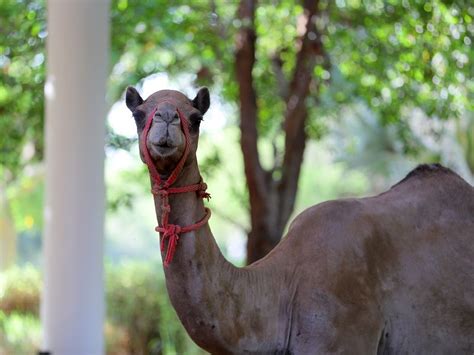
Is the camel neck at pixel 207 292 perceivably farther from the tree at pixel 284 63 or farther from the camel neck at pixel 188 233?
the tree at pixel 284 63

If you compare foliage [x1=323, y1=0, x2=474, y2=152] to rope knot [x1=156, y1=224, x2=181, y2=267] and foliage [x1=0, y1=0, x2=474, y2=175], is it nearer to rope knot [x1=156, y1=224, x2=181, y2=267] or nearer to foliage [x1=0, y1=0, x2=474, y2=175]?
foliage [x1=0, y1=0, x2=474, y2=175]

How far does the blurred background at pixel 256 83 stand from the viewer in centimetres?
764

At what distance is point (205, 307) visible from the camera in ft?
11.4

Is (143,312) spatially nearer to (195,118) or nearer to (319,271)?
(319,271)

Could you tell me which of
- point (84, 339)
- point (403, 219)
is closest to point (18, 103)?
point (84, 339)

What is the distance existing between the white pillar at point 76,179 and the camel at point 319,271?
11.4 ft

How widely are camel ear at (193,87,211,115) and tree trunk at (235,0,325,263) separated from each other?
159 inches

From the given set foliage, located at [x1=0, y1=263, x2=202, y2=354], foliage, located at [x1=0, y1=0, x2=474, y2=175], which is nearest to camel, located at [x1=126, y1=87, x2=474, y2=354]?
foliage, located at [x1=0, y1=0, x2=474, y2=175]

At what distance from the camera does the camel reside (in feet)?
11.3

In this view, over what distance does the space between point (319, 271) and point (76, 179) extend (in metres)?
3.78

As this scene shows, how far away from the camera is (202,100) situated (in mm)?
→ 3559

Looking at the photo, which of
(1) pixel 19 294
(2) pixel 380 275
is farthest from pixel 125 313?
(2) pixel 380 275

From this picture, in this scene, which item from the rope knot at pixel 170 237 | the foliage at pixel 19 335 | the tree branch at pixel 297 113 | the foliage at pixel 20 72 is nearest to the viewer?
the rope knot at pixel 170 237

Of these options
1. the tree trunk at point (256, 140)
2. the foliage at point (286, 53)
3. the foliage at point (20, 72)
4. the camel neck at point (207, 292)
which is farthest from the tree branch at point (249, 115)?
the camel neck at point (207, 292)
